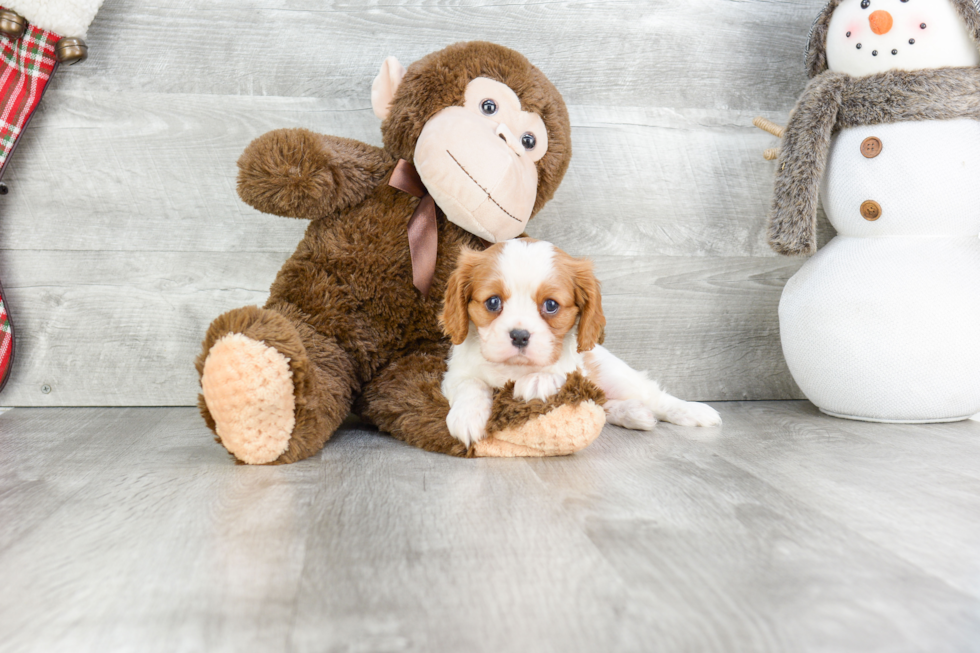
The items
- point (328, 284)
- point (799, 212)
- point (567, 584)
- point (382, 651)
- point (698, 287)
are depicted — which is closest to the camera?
point (382, 651)

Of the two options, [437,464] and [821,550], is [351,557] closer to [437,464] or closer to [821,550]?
[437,464]

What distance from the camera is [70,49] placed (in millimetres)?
1225

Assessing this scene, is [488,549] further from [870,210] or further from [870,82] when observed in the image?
[870,82]

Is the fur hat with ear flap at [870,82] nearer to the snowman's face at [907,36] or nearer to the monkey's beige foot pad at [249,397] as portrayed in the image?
the snowman's face at [907,36]

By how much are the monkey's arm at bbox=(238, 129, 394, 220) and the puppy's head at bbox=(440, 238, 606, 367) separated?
24cm

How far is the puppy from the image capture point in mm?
982

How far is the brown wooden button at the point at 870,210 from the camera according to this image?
4.09 feet

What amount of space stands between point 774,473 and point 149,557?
77 centimetres

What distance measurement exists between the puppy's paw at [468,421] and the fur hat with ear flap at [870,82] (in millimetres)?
650

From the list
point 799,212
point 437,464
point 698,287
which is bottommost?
point 437,464

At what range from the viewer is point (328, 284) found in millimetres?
1125

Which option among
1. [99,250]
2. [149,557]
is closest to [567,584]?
[149,557]

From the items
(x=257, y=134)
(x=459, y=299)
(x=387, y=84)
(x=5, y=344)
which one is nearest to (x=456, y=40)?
(x=387, y=84)

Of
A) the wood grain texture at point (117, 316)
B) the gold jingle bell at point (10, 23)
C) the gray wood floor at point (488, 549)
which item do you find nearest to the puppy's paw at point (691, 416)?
the gray wood floor at point (488, 549)
